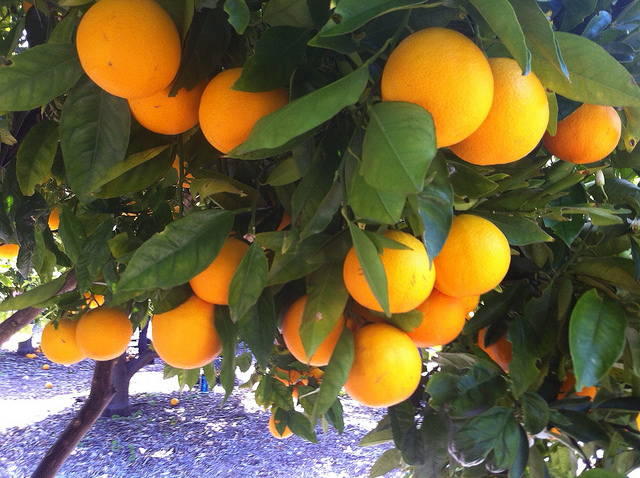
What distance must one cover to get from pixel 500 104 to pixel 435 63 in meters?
0.09

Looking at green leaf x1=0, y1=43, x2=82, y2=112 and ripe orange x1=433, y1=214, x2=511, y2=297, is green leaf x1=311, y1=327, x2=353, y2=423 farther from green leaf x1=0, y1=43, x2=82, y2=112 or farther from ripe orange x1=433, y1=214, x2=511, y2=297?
green leaf x1=0, y1=43, x2=82, y2=112

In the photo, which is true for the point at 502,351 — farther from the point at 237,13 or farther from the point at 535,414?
the point at 237,13

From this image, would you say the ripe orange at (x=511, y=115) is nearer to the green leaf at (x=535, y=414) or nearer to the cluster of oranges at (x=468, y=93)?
the cluster of oranges at (x=468, y=93)

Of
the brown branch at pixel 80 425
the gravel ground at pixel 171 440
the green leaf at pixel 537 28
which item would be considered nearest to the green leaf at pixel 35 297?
the green leaf at pixel 537 28

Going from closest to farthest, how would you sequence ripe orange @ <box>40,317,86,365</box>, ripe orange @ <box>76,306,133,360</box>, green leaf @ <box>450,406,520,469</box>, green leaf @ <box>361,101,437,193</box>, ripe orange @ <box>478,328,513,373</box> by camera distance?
green leaf @ <box>361,101,437,193</box> → green leaf @ <box>450,406,520,469</box> → ripe orange @ <box>478,328,513,373</box> → ripe orange @ <box>76,306,133,360</box> → ripe orange @ <box>40,317,86,365</box>

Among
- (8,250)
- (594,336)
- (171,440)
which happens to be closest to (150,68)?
(594,336)

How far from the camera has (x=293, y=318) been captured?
59 cm

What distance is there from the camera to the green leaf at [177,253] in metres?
0.47

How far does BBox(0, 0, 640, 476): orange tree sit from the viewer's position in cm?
37

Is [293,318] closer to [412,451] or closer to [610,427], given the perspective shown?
[412,451]

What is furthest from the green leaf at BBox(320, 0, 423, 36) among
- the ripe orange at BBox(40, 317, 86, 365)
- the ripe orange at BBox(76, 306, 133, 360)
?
the ripe orange at BBox(40, 317, 86, 365)

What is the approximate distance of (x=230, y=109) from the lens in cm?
45

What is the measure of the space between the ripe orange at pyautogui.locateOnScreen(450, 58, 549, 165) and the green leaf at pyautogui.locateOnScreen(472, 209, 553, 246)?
7.6 inches

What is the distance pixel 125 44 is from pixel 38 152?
0.29 m
